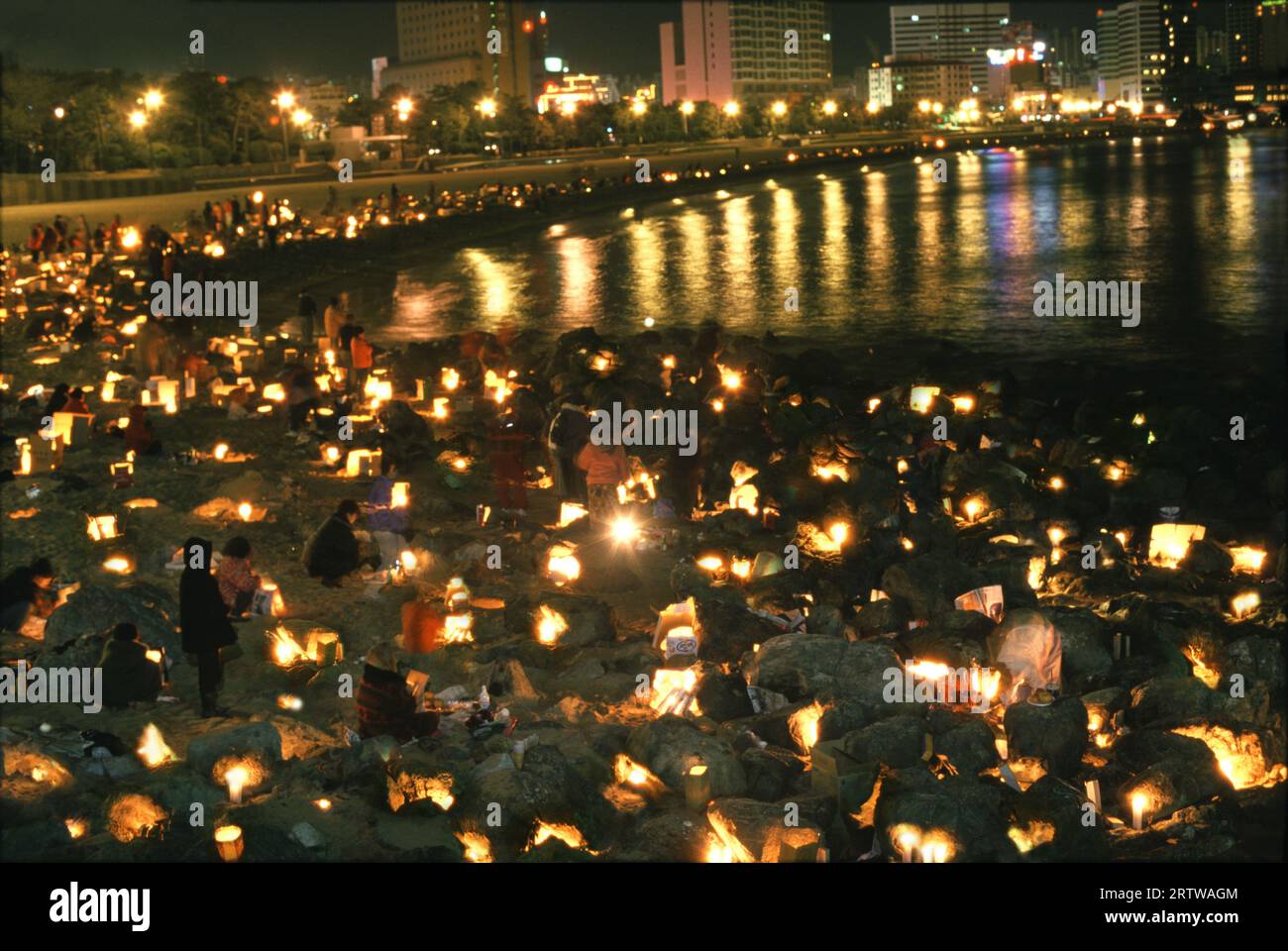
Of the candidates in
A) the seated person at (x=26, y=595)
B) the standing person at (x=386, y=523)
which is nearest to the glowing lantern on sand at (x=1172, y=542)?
the standing person at (x=386, y=523)

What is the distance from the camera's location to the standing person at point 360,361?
1983 cm

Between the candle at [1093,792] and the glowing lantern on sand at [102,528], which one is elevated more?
the glowing lantern on sand at [102,528]

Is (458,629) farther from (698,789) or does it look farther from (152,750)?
(698,789)

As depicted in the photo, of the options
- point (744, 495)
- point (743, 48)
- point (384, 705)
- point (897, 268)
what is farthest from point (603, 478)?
point (743, 48)

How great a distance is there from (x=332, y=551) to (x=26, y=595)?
2667mm

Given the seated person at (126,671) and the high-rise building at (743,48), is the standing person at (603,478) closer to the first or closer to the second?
the seated person at (126,671)

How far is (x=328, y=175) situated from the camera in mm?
67938

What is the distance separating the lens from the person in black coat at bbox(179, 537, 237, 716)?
31.3 ft

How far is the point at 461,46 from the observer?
15750cm

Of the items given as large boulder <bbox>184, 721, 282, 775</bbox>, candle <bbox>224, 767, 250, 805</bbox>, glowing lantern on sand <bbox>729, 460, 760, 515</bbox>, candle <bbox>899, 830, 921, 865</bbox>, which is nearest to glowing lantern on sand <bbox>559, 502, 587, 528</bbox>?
glowing lantern on sand <bbox>729, 460, 760, 515</bbox>

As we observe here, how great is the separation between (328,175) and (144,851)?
6526 centimetres

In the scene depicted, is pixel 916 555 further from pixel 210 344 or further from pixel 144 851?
pixel 210 344

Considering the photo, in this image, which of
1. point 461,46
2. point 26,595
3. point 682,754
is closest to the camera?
point 682,754

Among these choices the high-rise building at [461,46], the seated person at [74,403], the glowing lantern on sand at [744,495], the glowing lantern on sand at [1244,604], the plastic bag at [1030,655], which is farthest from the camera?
the high-rise building at [461,46]
